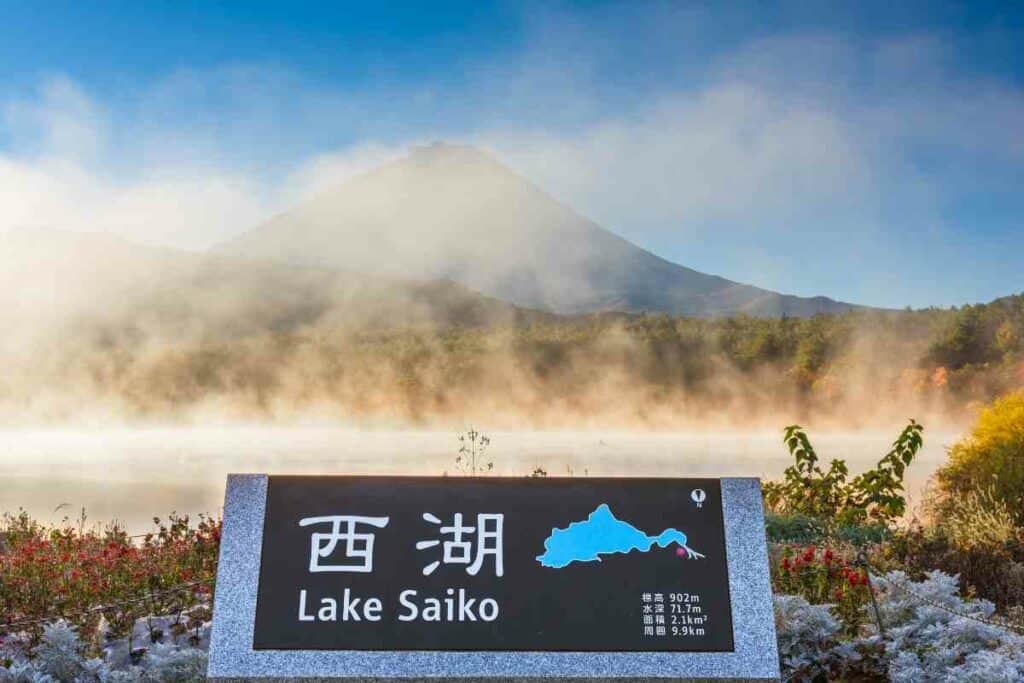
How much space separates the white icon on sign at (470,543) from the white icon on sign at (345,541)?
34cm

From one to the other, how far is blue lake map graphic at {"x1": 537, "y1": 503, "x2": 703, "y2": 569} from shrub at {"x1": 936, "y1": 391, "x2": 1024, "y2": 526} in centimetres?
936

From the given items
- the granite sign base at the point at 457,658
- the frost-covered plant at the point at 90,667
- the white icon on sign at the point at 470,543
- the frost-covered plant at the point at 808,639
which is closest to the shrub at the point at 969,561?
the frost-covered plant at the point at 808,639

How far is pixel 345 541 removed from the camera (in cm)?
673

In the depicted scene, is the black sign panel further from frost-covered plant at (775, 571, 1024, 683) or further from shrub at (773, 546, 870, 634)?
shrub at (773, 546, 870, 634)

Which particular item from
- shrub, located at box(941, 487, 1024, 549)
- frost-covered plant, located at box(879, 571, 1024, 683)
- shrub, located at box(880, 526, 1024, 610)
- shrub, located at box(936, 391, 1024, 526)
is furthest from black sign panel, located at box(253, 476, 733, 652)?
shrub, located at box(936, 391, 1024, 526)

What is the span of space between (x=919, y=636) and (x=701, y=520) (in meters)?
1.89

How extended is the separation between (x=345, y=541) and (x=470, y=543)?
0.85 meters

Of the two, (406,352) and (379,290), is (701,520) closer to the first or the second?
(406,352)

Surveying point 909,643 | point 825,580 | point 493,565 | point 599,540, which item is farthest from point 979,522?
point 493,565

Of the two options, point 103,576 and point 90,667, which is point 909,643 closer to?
point 90,667

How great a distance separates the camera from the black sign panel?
21.2 feet

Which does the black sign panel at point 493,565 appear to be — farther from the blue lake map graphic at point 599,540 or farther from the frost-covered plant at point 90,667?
the frost-covered plant at point 90,667

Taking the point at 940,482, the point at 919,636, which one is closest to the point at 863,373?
the point at 940,482

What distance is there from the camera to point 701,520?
22.5 ft
